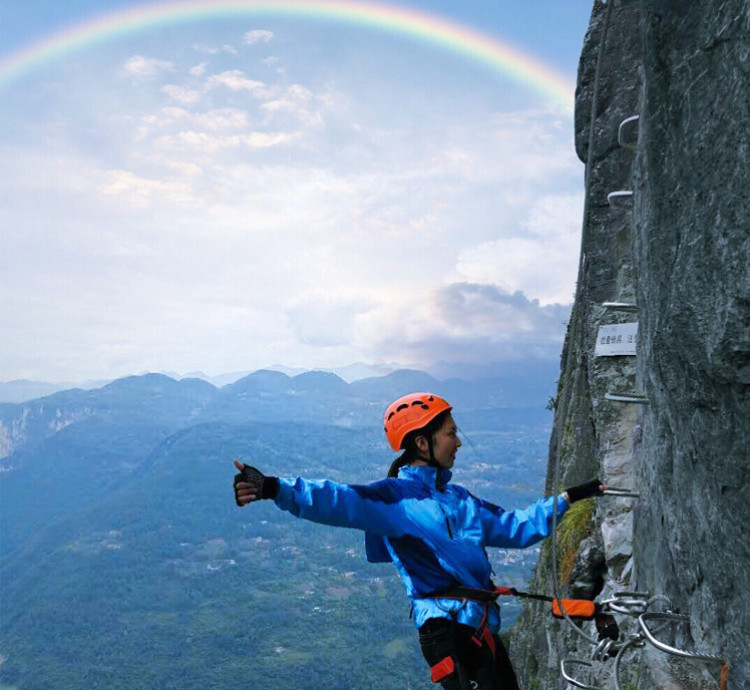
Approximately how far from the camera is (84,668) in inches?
7785

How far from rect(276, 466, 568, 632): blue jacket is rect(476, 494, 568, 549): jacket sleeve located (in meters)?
0.01

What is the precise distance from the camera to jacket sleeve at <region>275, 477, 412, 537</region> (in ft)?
12.3

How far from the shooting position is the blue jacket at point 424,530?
158 inches

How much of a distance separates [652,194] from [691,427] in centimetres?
140

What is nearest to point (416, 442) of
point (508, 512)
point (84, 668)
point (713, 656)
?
point (508, 512)

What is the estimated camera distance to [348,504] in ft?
13.0

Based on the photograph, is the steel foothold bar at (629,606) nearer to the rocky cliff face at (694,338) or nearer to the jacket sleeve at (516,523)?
the rocky cliff face at (694,338)

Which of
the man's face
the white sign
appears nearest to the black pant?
the man's face

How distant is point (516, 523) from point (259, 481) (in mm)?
2027

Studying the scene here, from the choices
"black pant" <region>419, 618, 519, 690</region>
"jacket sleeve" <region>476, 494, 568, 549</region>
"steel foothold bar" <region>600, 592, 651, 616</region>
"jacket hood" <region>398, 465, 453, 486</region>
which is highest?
"jacket hood" <region>398, 465, 453, 486</region>

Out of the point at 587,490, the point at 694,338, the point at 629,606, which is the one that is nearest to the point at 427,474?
the point at 587,490

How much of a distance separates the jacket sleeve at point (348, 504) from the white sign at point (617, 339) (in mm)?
4026

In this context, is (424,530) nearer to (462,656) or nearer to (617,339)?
(462,656)

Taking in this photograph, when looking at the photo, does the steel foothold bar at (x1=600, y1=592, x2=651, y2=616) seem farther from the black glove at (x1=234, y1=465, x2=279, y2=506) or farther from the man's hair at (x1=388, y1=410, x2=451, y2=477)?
the black glove at (x1=234, y1=465, x2=279, y2=506)
